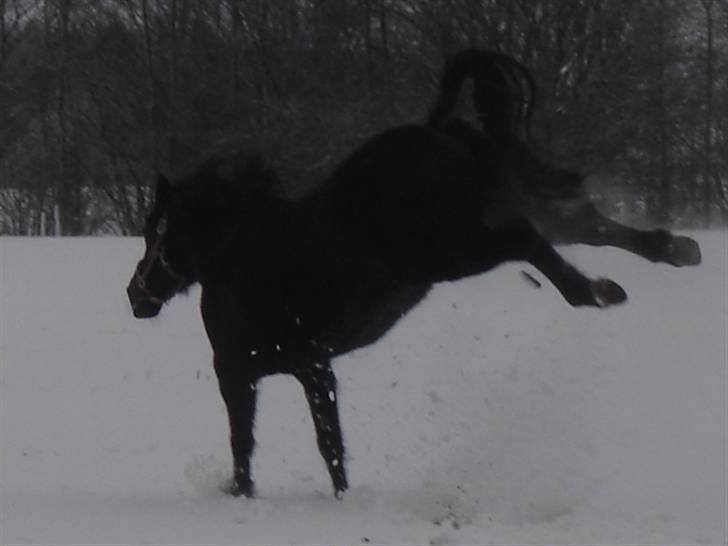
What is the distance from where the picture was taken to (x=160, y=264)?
7.30 meters

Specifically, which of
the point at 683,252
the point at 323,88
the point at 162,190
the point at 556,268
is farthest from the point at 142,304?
the point at 323,88

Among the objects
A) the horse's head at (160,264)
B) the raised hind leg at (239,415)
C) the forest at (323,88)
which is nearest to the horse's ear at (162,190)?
the horse's head at (160,264)

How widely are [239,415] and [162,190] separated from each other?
1179 mm

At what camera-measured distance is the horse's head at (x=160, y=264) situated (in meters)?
7.18

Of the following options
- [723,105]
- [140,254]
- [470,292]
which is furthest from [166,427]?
[723,105]

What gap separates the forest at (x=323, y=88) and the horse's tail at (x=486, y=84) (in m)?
16.7

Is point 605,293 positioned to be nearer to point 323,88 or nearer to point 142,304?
point 142,304

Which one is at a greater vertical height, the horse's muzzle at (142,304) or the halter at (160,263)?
the halter at (160,263)

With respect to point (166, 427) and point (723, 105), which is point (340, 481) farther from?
point (723, 105)

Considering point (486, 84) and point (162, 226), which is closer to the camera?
point (486, 84)

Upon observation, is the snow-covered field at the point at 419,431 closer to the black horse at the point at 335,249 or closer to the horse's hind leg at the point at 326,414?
the horse's hind leg at the point at 326,414

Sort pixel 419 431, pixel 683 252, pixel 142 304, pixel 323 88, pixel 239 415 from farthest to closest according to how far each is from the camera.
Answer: pixel 323 88, pixel 419 431, pixel 142 304, pixel 239 415, pixel 683 252

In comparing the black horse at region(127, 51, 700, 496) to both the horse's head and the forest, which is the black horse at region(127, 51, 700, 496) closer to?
the horse's head

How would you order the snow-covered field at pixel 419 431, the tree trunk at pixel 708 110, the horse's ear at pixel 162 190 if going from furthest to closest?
the tree trunk at pixel 708 110
the horse's ear at pixel 162 190
the snow-covered field at pixel 419 431
